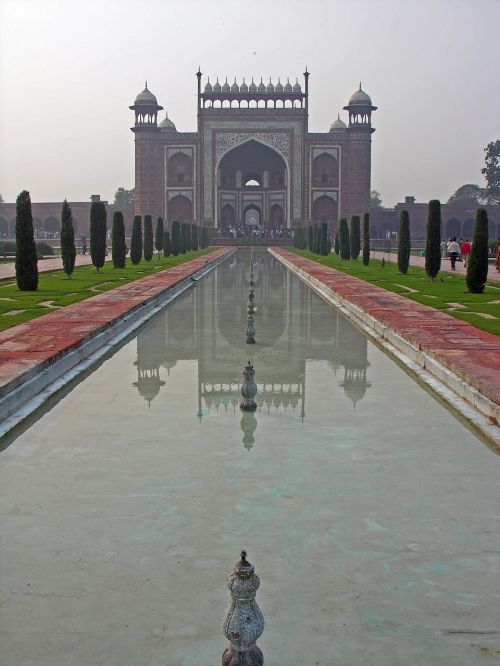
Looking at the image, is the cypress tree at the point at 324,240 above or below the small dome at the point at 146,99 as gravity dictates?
below

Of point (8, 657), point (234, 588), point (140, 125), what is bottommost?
point (8, 657)

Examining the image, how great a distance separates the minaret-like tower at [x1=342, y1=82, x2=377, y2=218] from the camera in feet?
123

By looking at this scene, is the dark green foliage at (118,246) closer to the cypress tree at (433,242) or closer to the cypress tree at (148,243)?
the cypress tree at (148,243)

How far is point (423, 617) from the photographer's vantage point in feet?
6.11

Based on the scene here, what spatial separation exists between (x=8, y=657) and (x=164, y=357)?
12.3 feet

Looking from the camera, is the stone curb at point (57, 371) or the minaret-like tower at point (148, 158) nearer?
the stone curb at point (57, 371)

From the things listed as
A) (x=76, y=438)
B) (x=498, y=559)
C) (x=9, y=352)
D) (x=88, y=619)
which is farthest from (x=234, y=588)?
(x=9, y=352)

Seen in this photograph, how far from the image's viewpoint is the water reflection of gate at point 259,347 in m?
4.29

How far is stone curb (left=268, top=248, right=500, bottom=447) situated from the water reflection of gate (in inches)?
7.3

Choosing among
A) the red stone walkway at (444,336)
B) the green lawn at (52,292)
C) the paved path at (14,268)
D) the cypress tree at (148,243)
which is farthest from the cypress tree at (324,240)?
the red stone walkway at (444,336)

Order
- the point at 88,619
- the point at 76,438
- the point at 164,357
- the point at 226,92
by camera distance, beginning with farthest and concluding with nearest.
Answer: the point at 226,92, the point at 164,357, the point at 76,438, the point at 88,619

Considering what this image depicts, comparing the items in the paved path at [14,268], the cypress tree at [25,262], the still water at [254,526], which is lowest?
the still water at [254,526]

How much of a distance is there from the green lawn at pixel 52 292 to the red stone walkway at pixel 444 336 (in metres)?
3.09

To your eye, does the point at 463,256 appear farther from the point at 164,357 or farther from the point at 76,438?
the point at 76,438
